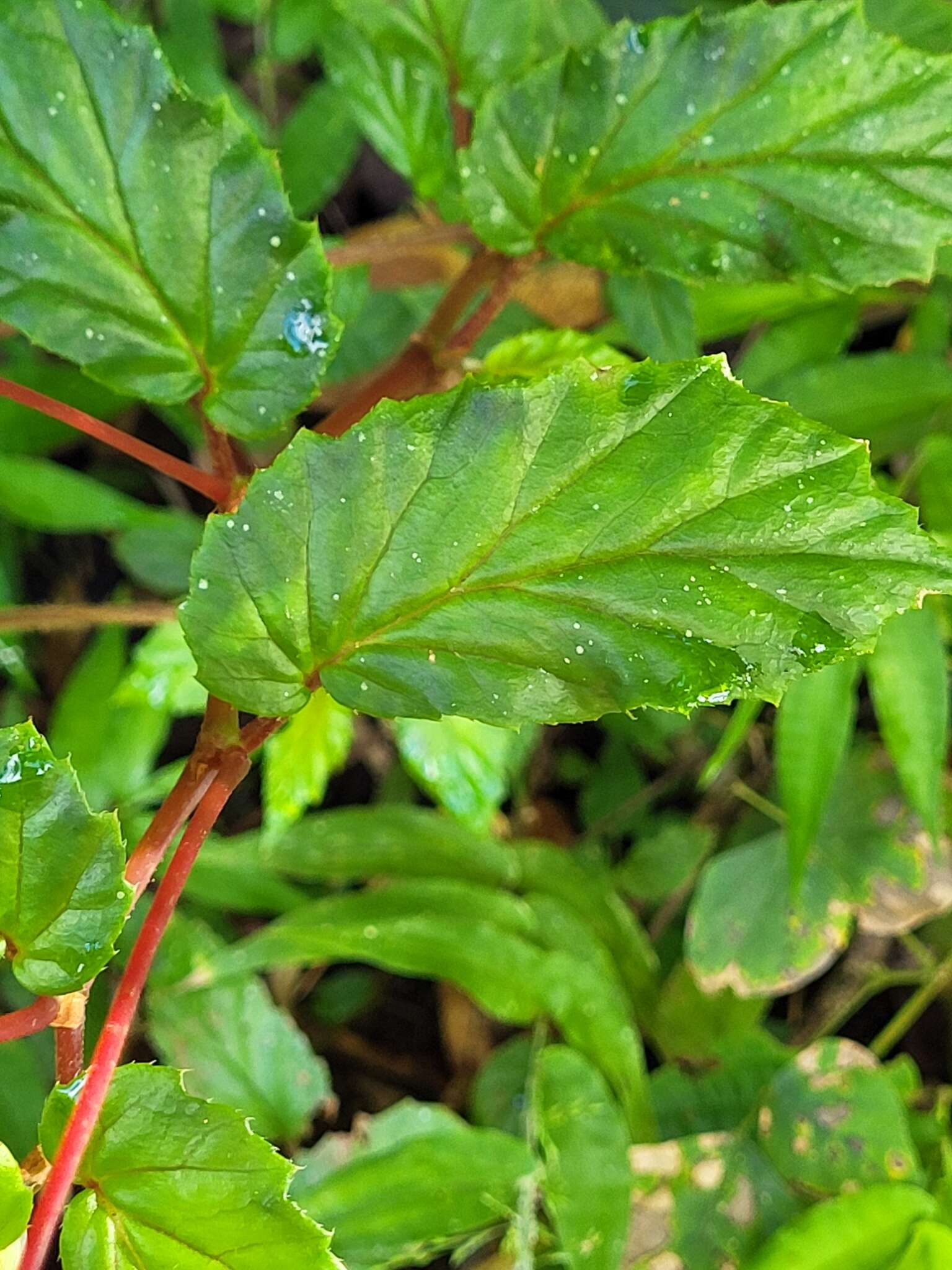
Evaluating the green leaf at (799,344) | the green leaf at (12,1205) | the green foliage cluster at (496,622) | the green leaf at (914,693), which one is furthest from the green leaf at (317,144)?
the green leaf at (12,1205)

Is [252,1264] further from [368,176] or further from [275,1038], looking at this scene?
[368,176]

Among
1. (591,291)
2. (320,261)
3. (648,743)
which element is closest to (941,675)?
(648,743)

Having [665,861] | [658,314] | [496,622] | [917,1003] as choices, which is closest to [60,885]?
[496,622]

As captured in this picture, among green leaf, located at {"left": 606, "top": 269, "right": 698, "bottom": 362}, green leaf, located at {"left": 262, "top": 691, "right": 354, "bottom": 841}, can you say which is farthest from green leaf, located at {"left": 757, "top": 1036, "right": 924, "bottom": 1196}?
green leaf, located at {"left": 606, "top": 269, "right": 698, "bottom": 362}

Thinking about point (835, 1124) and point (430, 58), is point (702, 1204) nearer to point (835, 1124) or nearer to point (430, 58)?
point (835, 1124)

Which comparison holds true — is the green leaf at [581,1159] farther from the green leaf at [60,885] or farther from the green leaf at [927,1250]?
the green leaf at [60,885]
